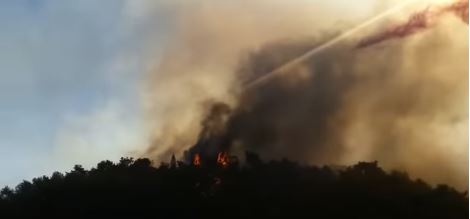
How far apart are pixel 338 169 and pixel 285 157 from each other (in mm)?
5410

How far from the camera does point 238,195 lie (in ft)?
→ 178

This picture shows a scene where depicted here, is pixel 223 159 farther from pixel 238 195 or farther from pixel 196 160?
pixel 238 195

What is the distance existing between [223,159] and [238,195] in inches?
361

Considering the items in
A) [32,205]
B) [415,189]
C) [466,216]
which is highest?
[32,205]

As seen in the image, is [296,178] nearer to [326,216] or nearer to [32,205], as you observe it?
[326,216]

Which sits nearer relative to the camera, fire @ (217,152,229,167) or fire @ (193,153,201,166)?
fire @ (217,152,229,167)

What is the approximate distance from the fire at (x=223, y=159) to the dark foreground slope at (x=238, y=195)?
361 cm

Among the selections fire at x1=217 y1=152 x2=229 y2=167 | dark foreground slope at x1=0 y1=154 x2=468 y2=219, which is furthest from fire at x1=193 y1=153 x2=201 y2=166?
dark foreground slope at x1=0 y1=154 x2=468 y2=219

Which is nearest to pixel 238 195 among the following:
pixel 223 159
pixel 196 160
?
pixel 223 159

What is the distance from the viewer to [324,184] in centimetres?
5425

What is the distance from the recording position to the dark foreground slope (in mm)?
51969

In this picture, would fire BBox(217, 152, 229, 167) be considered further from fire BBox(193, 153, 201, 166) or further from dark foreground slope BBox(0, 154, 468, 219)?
dark foreground slope BBox(0, 154, 468, 219)

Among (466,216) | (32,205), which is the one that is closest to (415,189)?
(466,216)

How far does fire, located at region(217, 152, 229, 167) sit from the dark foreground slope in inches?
142
